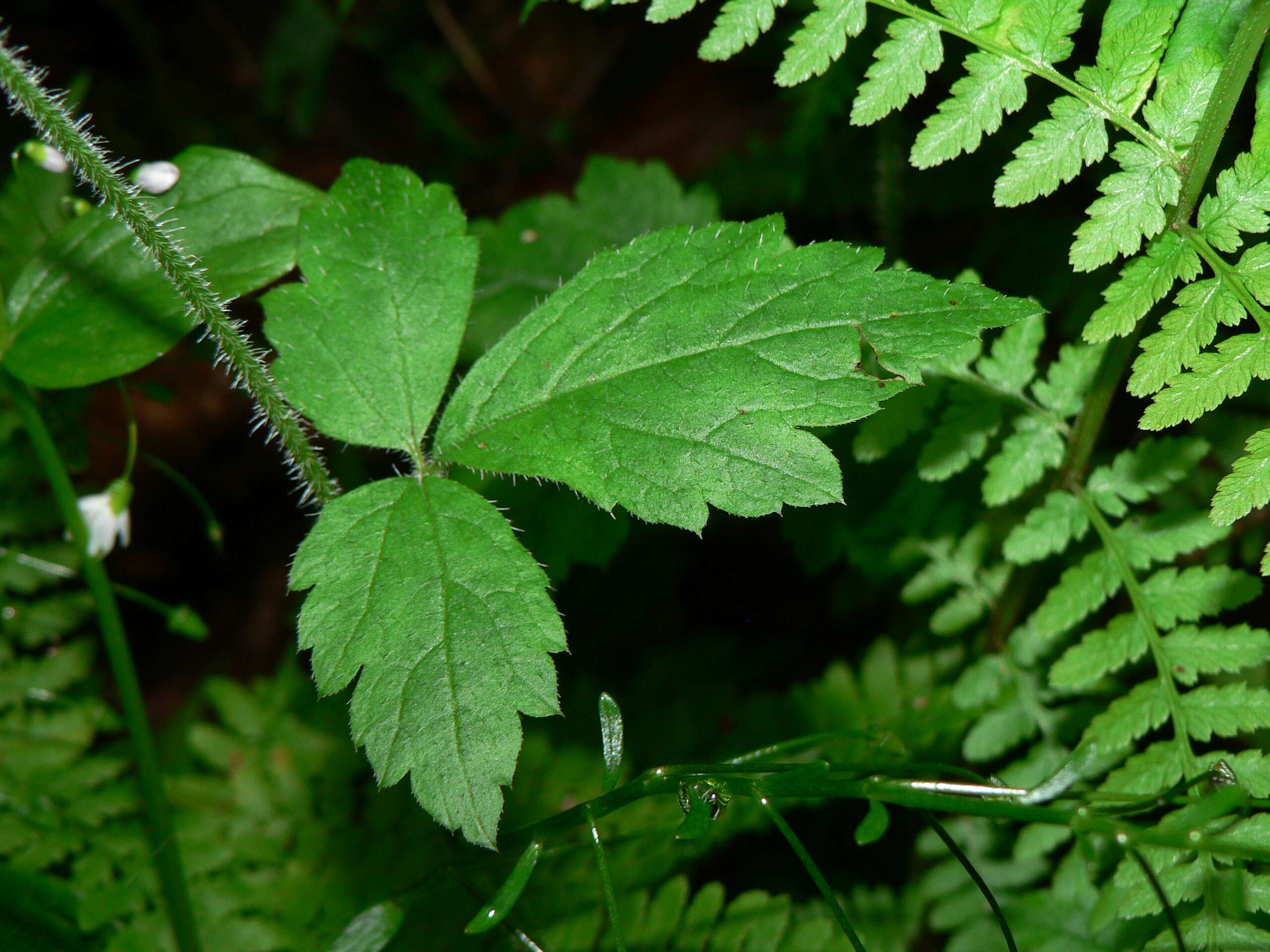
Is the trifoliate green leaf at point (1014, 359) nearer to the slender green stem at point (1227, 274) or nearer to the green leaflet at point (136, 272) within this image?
the slender green stem at point (1227, 274)

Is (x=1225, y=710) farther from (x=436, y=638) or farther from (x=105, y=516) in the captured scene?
(x=105, y=516)

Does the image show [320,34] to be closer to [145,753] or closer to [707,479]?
[145,753]

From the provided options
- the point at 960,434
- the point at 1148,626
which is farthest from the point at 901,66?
the point at 1148,626

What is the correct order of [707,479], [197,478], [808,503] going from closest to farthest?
[808,503]
[707,479]
[197,478]

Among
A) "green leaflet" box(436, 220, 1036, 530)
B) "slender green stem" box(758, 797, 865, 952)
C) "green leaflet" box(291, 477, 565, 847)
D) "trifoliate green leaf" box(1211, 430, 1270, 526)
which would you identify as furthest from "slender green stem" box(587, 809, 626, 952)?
"trifoliate green leaf" box(1211, 430, 1270, 526)

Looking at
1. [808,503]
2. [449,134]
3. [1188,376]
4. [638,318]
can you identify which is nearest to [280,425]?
[638,318]
